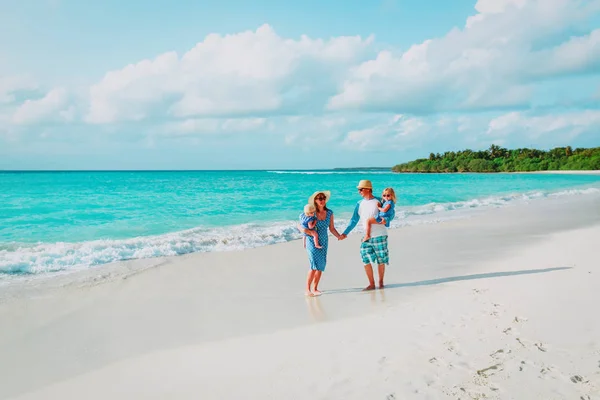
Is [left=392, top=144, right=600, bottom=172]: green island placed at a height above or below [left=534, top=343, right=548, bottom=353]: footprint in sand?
above

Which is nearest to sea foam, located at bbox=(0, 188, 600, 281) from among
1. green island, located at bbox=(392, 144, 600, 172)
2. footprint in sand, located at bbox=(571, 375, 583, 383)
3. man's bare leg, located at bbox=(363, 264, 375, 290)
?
man's bare leg, located at bbox=(363, 264, 375, 290)

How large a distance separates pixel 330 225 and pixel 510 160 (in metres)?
135

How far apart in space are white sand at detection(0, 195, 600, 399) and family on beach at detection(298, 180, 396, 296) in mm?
554

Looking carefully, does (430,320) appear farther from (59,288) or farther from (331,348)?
(59,288)

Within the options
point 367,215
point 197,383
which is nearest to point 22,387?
point 197,383

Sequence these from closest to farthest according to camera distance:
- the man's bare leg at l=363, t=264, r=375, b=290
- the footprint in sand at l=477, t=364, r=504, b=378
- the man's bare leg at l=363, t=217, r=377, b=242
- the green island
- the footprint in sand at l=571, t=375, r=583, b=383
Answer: the footprint in sand at l=571, t=375, r=583, b=383 → the footprint in sand at l=477, t=364, r=504, b=378 → the man's bare leg at l=363, t=217, r=377, b=242 → the man's bare leg at l=363, t=264, r=375, b=290 → the green island

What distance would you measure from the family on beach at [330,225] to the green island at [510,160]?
117 meters

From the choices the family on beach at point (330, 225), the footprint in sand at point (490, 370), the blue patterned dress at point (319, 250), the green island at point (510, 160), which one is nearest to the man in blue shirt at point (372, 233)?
the family on beach at point (330, 225)

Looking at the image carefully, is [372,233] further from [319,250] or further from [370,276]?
[319,250]

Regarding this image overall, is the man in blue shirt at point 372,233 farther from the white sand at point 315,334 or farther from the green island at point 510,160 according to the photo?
the green island at point 510,160

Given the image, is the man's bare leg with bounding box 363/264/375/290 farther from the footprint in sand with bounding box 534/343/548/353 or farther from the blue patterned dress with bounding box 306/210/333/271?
the footprint in sand with bounding box 534/343/548/353

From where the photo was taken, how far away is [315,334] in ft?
16.5

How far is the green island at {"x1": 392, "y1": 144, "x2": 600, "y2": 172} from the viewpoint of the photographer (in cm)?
11011

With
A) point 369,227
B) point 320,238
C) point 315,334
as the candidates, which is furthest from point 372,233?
point 315,334
